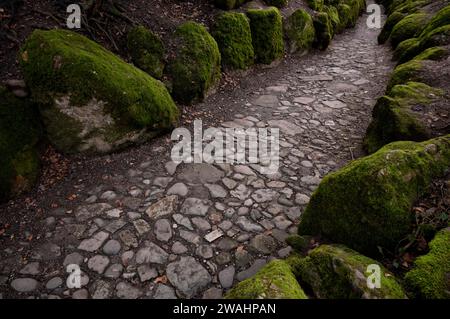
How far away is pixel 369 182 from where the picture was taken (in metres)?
3.05

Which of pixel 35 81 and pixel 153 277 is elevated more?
pixel 35 81

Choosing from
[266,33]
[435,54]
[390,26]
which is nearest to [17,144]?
[266,33]

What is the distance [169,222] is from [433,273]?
8.77ft

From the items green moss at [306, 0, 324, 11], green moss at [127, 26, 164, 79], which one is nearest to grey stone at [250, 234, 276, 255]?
green moss at [127, 26, 164, 79]

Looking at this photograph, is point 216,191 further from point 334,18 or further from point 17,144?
point 334,18

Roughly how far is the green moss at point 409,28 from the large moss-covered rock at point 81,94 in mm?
8714

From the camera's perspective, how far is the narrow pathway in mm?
3240

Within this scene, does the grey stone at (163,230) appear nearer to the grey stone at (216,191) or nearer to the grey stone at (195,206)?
the grey stone at (195,206)

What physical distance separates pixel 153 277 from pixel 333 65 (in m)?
8.32

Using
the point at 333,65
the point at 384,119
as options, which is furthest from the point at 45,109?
the point at 333,65

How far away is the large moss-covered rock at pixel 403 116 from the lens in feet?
14.7

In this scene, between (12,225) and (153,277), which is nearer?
(153,277)
